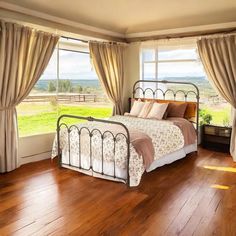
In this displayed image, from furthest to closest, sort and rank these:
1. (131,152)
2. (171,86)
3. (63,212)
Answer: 1. (171,86)
2. (131,152)
3. (63,212)

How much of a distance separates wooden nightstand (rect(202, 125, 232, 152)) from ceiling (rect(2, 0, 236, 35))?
1967 mm

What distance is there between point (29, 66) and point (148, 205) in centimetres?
269

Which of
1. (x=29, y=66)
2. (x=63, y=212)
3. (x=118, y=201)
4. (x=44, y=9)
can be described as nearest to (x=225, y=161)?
(x=118, y=201)

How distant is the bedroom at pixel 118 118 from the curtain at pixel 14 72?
1cm

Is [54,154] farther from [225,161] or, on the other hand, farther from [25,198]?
[225,161]

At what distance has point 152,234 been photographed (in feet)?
7.71

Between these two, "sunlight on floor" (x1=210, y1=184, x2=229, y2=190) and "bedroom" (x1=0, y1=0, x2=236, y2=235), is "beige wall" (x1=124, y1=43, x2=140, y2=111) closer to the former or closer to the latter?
"bedroom" (x1=0, y1=0, x2=236, y2=235)

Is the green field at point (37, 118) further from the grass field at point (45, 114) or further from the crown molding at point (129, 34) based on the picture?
the crown molding at point (129, 34)

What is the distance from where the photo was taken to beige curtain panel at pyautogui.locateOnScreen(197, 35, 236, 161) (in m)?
4.61

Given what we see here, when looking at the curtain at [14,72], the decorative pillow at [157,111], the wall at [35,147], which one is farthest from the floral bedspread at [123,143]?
the curtain at [14,72]

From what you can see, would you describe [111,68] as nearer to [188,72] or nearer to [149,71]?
[149,71]

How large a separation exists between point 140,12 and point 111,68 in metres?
1.33

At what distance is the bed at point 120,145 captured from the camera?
3.41m

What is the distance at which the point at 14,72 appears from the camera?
3924 mm
